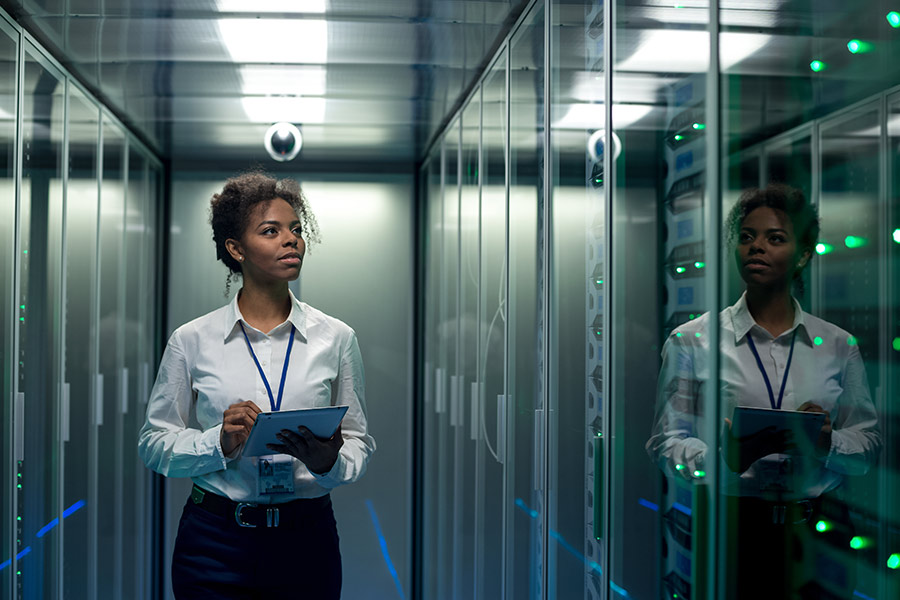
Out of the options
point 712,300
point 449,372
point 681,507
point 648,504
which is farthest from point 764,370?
point 449,372

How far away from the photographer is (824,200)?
3.05 ft

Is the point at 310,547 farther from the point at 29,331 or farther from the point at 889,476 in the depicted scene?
the point at 889,476

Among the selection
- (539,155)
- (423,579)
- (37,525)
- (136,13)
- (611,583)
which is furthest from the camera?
(423,579)

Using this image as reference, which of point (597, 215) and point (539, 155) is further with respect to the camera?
point (539, 155)

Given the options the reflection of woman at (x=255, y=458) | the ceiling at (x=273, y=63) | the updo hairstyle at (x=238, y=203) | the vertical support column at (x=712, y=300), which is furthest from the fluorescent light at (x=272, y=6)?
the vertical support column at (x=712, y=300)

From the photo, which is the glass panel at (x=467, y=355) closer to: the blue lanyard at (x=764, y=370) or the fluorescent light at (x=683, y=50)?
the fluorescent light at (x=683, y=50)

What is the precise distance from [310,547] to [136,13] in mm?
1693

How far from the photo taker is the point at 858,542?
35.5 inches

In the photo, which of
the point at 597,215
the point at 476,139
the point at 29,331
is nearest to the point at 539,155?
the point at 597,215

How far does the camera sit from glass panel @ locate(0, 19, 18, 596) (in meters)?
2.35

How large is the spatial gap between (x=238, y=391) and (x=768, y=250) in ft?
5.30

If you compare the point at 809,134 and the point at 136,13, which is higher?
the point at 136,13

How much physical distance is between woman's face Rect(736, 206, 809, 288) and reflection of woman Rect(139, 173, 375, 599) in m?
1.26

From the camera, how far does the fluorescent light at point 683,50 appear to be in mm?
1061
